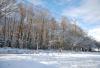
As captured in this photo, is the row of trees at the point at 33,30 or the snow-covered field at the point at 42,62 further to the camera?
the row of trees at the point at 33,30

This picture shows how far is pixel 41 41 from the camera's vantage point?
63.3 m

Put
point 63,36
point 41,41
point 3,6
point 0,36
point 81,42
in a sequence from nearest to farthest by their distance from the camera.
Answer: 1. point 3,6
2. point 0,36
3. point 41,41
4. point 63,36
5. point 81,42

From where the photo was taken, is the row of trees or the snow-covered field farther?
the row of trees

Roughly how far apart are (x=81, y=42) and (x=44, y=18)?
952 inches

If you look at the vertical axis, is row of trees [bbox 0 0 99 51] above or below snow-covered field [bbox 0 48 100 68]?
above

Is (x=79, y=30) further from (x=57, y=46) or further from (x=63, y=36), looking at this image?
(x=57, y=46)

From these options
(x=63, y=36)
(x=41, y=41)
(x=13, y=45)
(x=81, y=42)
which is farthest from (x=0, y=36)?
(x=81, y=42)

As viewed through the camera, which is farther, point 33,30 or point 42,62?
point 33,30

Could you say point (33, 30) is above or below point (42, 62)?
above

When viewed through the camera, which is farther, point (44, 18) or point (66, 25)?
point (66, 25)

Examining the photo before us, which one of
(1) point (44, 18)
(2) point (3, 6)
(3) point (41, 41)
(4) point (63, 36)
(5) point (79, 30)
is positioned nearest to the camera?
(2) point (3, 6)

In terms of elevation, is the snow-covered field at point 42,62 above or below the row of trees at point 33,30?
below

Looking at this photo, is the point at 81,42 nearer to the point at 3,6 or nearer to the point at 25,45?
the point at 25,45

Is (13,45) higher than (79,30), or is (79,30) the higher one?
(79,30)
